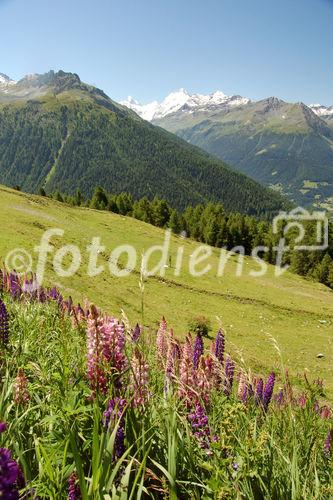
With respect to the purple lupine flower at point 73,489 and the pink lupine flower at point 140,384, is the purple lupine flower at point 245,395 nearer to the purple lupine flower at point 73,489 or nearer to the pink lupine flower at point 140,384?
the pink lupine flower at point 140,384

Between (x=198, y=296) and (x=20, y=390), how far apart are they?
38.3 meters

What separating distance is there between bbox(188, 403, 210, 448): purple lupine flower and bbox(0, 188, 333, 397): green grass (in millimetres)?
18454

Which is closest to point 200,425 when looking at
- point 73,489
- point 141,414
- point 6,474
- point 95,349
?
point 141,414

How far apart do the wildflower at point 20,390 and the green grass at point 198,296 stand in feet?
62.4

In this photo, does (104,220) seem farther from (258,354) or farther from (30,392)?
(30,392)

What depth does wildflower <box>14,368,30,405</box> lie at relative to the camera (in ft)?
12.0

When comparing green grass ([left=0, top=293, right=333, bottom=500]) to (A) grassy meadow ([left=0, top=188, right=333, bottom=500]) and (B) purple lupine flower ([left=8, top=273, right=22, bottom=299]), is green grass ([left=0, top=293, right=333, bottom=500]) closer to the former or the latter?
(A) grassy meadow ([left=0, top=188, right=333, bottom=500])

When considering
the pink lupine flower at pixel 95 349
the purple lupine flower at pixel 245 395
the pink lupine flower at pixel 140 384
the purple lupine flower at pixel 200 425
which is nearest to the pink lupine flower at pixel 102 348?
the pink lupine flower at pixel 95 349

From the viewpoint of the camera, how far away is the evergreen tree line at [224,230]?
102250 millimetres

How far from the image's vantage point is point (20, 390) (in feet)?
12.1

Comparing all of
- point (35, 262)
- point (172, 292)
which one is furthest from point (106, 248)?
point (35, 262)

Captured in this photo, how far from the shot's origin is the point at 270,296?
160 ft

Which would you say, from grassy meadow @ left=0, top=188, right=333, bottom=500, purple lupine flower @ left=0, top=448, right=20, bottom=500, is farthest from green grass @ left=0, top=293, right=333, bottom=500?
purple lupine flower @ left=0, top=448, right=20, bottom=500

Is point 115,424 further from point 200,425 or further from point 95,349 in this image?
point 200,425
